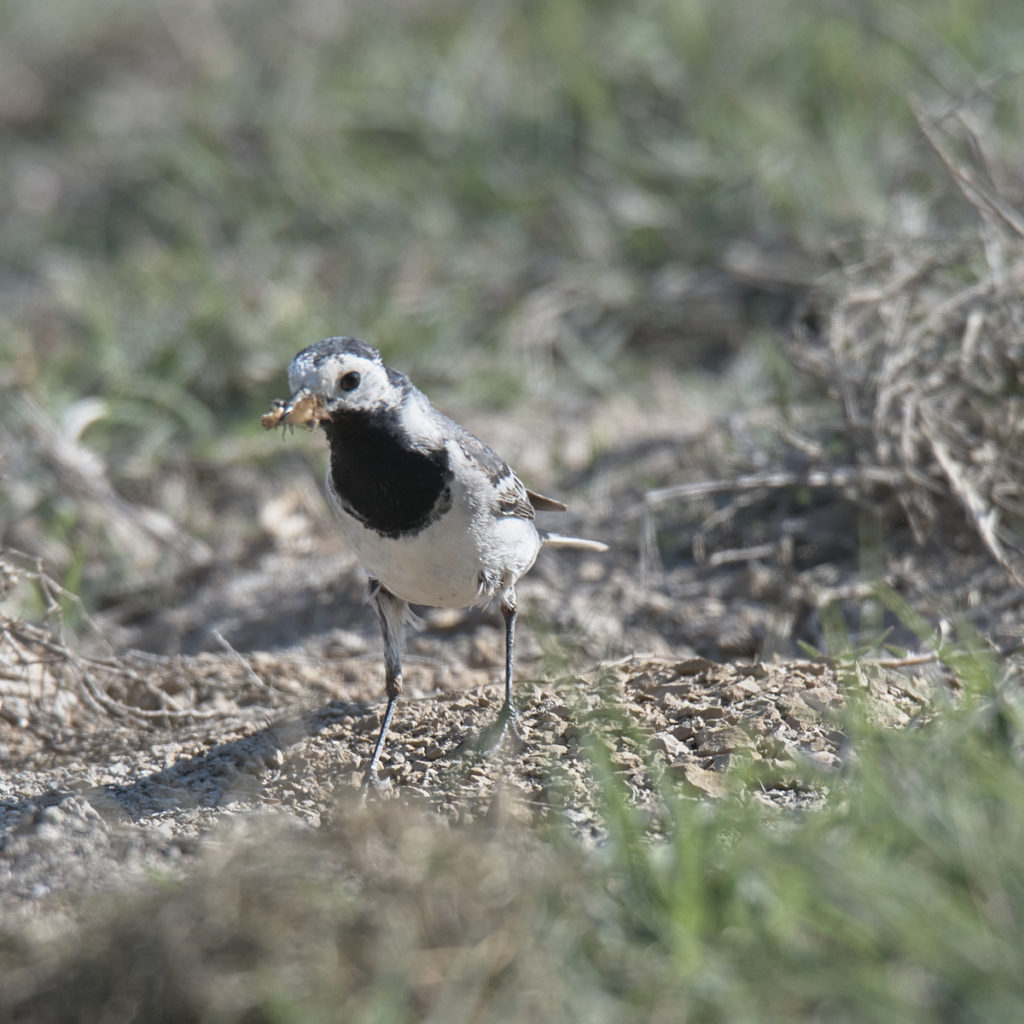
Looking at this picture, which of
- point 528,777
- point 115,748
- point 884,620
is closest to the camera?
point 528,777

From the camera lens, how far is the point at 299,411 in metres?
3.67

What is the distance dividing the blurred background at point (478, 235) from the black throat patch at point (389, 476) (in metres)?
1.79

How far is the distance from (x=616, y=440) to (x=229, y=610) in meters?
2.14

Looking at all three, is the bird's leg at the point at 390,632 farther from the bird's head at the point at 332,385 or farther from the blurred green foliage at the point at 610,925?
the blurred green foliage at the point at 610,925

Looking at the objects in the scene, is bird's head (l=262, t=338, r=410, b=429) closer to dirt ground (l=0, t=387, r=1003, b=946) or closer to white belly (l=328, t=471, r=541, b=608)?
white belly (l=328, t=471, r=541, b=608)

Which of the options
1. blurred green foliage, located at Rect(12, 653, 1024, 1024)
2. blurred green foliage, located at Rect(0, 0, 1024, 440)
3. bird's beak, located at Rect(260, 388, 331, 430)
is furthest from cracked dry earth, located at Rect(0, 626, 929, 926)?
blurred green foliage, located at Rect(0, 0, 1024, 440)

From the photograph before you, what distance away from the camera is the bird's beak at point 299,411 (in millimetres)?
3617

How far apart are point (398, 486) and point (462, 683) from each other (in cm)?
116

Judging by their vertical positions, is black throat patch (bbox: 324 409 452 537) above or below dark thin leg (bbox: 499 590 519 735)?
above

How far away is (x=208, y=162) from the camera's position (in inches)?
337

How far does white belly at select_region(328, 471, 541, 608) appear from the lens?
3934 millimetres

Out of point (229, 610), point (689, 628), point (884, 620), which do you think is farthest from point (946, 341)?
point (229, 610)

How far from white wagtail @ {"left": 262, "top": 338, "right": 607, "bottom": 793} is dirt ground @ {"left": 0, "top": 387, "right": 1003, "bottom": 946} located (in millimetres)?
276

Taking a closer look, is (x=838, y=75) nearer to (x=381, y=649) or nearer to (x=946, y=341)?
(x=946, y=341)
